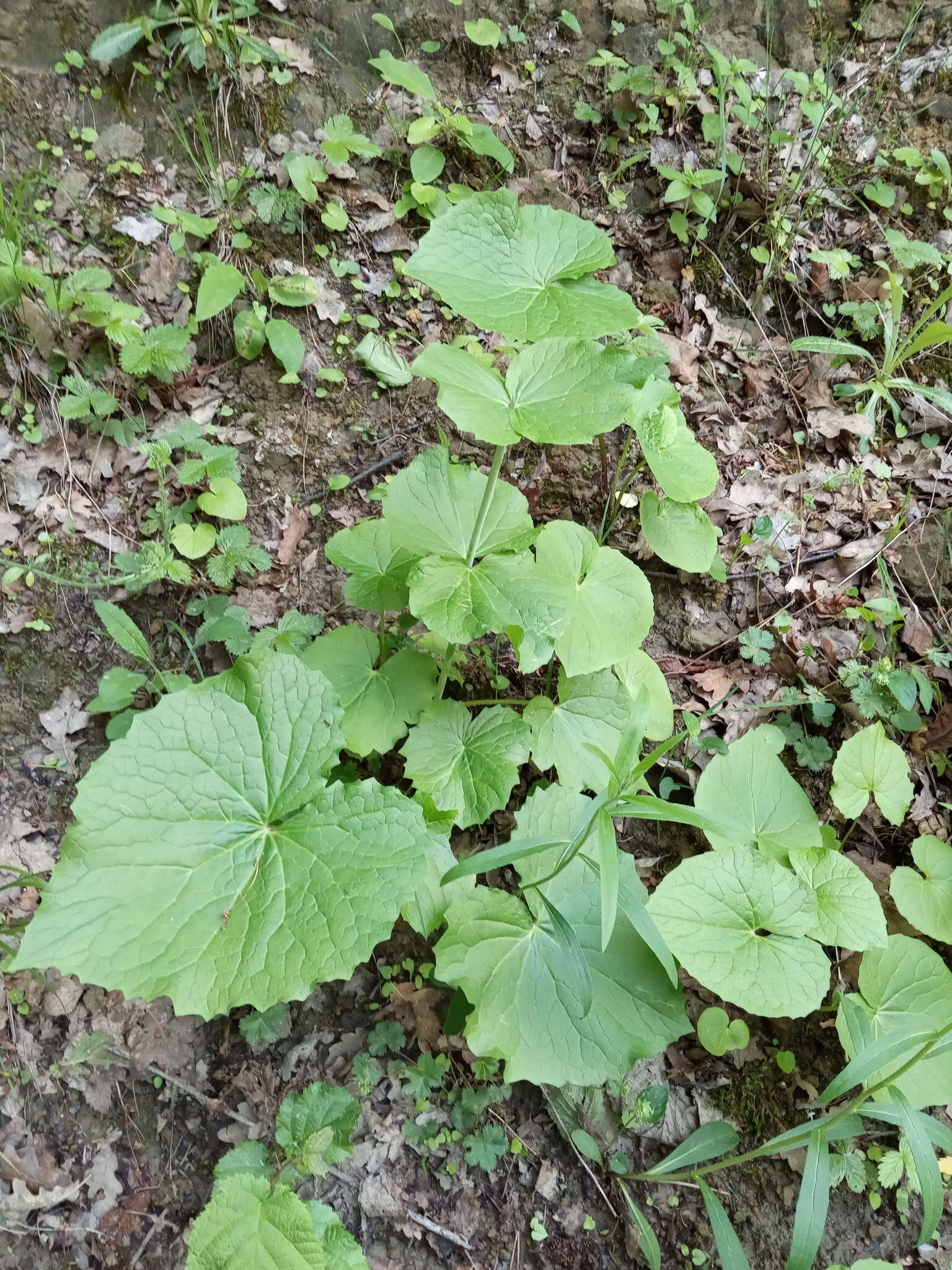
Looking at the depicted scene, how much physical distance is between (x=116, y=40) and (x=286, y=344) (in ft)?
4.89

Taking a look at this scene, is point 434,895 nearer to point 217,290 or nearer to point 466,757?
point 466,757

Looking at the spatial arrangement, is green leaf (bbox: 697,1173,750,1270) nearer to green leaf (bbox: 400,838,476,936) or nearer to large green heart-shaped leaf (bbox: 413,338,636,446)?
green leaf (bbox: 400,838,476,936)

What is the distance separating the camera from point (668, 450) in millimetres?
2506

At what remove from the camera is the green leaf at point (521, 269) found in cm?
163

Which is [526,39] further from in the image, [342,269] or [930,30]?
[930,30]

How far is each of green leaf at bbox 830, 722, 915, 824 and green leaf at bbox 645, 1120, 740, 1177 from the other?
3.32 ft

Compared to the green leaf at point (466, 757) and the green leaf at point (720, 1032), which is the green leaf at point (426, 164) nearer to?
the green leaf at point (466, 757)

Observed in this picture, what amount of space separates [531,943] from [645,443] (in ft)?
5.48

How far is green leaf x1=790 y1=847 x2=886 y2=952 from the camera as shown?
2023 mm

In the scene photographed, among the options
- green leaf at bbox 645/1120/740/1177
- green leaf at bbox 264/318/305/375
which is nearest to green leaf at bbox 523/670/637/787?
green leaf at bbox 645/1120/740/1177

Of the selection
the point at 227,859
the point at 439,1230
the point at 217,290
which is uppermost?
the point at 217,290

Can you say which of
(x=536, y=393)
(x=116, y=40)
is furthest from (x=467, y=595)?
(x=116, y=40)

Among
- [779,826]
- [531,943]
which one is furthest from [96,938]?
[779,826]

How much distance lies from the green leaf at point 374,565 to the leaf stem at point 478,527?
187mm
